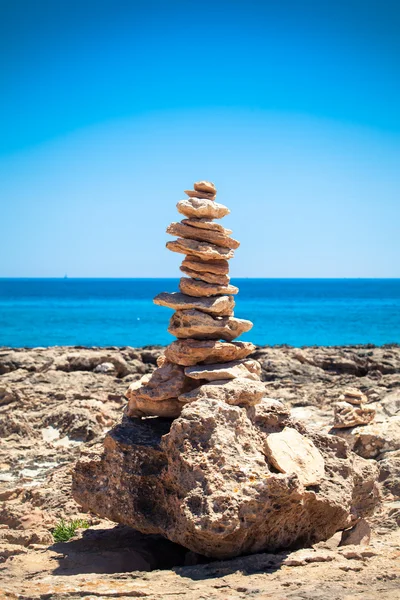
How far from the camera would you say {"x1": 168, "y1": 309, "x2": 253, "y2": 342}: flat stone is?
833cm

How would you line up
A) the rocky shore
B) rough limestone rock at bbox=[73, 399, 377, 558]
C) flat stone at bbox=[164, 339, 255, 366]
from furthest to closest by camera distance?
flat stone at bbox=[164, 339, 255, 366], rough limestone rock at bbox=[73, 399, 377, 558], the rocky shore

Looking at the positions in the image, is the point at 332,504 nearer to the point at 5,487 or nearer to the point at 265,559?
the point at 265,559

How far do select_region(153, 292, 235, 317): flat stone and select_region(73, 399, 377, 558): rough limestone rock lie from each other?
52.7 inches

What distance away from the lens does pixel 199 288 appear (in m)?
8.47

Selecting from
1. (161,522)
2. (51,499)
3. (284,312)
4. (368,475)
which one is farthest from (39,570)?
(284,312)

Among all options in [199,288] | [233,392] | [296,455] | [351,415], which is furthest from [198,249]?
[351,415]

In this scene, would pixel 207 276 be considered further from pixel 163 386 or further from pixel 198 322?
pixel 163 386

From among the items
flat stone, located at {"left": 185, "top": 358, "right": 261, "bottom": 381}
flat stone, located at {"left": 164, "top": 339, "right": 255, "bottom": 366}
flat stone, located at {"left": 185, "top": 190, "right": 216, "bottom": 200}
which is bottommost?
flat stone, located at {"left": 185, "top": 358, "right": 261, "bottom": 381}

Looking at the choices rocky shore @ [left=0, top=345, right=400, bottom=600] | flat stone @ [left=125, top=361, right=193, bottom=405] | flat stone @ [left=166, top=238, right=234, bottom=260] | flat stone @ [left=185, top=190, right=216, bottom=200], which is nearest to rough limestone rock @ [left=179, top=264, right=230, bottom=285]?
flat stone @ [left=166, top=238, right=234, bottom=260]

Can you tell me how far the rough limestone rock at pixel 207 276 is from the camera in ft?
27.9

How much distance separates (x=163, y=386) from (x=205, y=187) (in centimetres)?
255

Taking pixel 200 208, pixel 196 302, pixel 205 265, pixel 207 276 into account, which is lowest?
pixel 196 302

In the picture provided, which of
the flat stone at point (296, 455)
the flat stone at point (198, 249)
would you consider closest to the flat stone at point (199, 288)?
the flat stone at point (198, 249)

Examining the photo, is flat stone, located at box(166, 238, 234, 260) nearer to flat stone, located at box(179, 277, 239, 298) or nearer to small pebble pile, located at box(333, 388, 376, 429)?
flat stone, located at box(179, 277, 239, 298)
